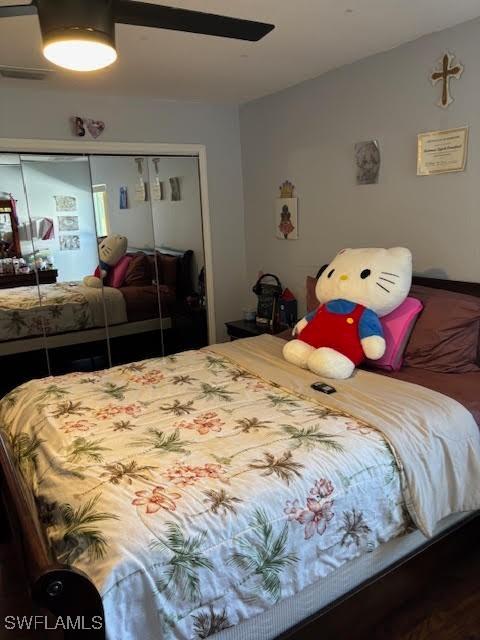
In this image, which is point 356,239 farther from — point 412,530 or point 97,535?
point 97,535

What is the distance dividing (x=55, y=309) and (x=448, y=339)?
271cm

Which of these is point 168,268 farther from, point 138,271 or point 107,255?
point 107,255

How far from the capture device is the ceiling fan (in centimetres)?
131

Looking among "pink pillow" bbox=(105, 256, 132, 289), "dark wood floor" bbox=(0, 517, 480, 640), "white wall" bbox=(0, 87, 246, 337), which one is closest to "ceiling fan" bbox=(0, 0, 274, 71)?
"dark wood floor" bbox=(0, 517, 480, 640)

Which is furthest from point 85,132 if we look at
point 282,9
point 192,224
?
point 282,9

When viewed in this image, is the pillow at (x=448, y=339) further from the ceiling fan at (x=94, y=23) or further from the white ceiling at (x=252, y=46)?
the ceiling fan at (x=94, y=23)

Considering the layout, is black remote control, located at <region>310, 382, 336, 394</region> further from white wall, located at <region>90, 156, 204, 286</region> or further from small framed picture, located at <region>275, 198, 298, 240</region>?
white wall, located at <region>90, 156, 204, 286</region>

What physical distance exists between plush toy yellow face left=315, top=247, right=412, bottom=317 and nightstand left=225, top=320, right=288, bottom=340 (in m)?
1.17

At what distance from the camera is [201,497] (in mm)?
1345

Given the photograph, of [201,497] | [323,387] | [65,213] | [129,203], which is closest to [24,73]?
[65,213]

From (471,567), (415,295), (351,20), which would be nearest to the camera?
(471,567)

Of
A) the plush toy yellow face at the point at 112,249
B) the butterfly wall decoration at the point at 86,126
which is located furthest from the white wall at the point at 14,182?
the plush toy yellow face at the point at 112,249

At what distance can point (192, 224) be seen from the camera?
3.95 meters

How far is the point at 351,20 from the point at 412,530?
216cm
